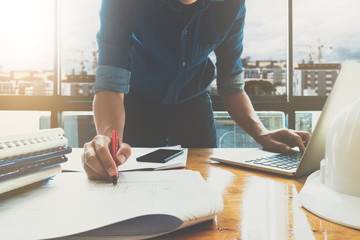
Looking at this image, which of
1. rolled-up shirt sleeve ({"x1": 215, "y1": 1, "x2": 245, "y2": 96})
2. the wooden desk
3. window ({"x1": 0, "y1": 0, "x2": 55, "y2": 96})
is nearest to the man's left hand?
the wooden desk

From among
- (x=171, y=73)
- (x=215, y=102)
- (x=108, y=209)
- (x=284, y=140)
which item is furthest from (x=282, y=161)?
(x=215, y=102)

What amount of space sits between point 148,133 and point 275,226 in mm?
1100

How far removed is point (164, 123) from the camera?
1.45 metres

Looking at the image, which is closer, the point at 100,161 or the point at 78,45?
the point at 100,161

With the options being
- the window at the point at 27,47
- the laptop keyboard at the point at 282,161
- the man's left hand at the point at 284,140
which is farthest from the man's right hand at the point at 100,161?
the window at the point at 27,47

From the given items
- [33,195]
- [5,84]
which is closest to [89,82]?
[5,84]

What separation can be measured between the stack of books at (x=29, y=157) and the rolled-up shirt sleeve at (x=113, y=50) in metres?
0.52

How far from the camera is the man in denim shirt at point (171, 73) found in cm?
107

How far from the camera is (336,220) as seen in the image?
1.35 feet

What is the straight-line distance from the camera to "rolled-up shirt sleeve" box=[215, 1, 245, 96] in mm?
1372

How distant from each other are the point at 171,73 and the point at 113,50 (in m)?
0.31

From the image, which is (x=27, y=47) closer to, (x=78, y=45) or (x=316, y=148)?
(x=78, y=45)

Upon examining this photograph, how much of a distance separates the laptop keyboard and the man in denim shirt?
0.05 metres

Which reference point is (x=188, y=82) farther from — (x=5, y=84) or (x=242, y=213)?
(x=5, y=84)
